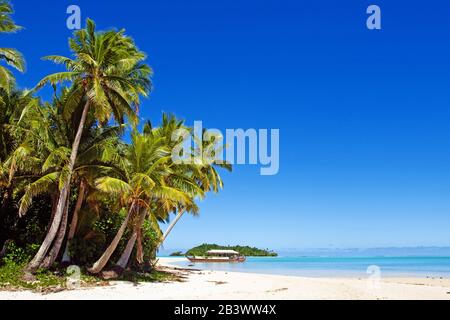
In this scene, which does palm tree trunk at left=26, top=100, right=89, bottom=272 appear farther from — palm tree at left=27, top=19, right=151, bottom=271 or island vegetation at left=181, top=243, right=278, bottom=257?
island vegetation at left=181, top=243, right=278, bottom=257

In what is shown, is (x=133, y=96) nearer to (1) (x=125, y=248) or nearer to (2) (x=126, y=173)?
(2) (x=126, y=173)

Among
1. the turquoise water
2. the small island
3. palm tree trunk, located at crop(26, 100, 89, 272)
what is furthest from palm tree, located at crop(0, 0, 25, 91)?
the small island

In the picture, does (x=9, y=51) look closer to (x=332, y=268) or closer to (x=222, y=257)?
(x=332, y=268)

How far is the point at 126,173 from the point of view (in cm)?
1806

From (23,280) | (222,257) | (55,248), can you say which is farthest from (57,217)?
(222,257)

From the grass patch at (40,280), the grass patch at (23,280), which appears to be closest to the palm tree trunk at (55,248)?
the grass patch at (40,280)

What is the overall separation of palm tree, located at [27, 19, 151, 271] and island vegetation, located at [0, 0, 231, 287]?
0.13ft

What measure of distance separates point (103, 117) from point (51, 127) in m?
3.00

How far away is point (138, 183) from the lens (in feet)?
58.1

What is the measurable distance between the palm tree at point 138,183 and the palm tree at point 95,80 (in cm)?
139

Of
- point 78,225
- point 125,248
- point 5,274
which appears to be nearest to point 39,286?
point 5,274

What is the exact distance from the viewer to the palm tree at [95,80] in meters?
17.1

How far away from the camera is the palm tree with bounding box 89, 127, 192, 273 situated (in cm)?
1742

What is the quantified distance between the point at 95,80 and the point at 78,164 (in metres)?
3.49
